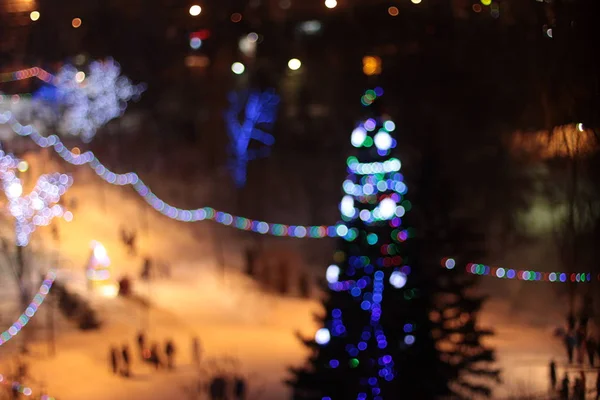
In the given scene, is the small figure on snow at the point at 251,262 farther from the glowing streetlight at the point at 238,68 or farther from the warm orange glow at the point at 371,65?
the warm orange glow at the point at 371,65

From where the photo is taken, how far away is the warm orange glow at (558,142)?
1805 mm

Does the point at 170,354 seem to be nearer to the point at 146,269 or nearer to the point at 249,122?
the point at 146,269

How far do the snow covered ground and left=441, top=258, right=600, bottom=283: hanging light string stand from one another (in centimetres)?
3

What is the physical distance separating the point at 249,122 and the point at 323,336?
2.14ft

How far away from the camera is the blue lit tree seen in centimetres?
179

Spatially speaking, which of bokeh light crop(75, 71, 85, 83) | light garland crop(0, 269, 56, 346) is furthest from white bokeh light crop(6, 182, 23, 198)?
bokeh light crop(75, 71, 85, 83)

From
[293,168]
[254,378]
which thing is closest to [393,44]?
[293,168]

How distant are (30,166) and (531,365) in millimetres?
1577

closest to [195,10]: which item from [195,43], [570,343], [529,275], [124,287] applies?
[195,43]

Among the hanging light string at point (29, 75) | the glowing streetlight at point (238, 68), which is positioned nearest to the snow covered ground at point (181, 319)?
the hanging light string at point (29, 75)

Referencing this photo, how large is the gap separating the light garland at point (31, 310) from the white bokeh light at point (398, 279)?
96cm

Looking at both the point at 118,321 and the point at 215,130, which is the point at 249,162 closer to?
the point at 215,130

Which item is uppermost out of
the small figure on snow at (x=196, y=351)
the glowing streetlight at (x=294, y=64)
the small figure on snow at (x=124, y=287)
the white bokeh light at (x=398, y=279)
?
the glowing streetlight at (x=294, y=64)

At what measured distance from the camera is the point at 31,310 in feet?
5.70
